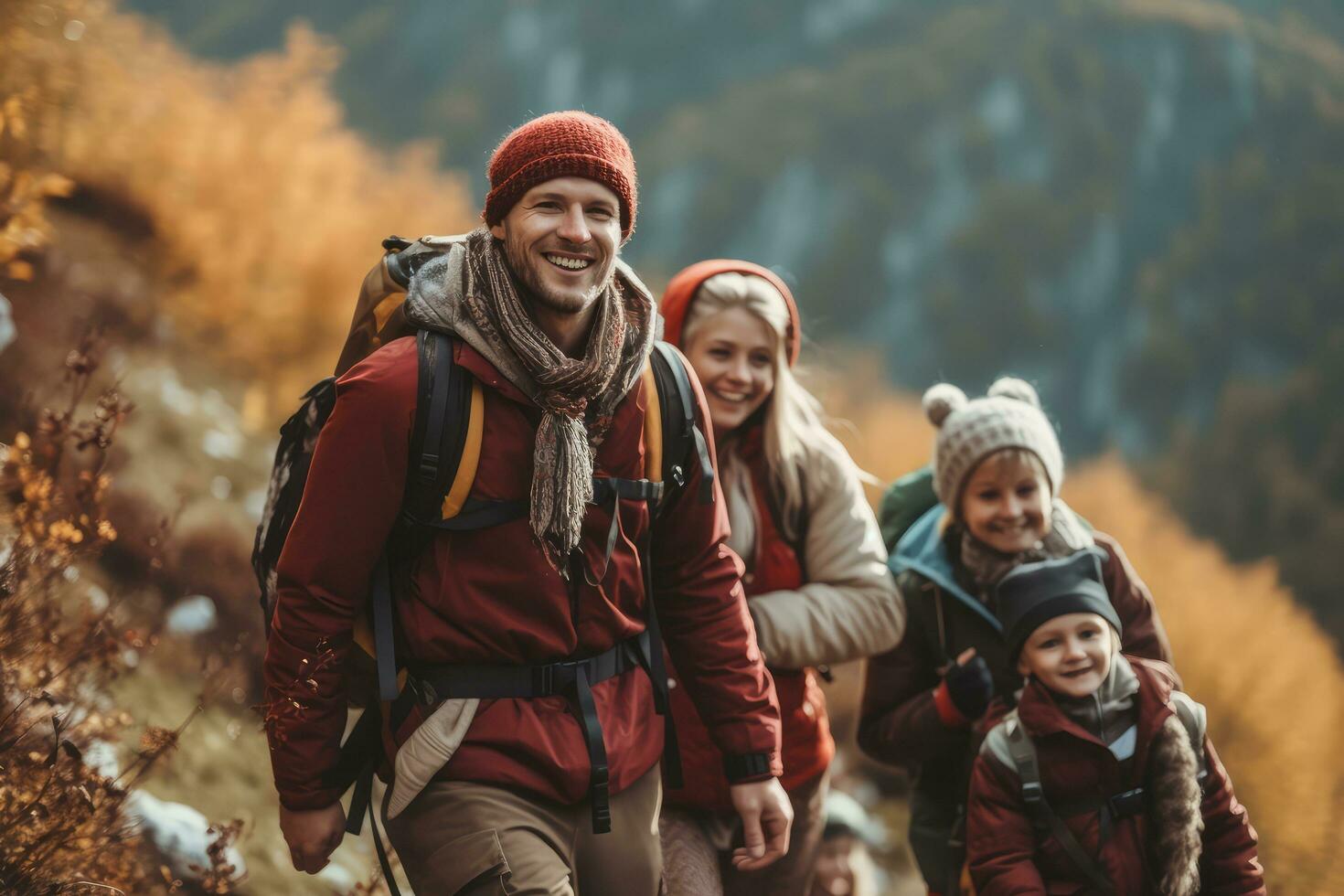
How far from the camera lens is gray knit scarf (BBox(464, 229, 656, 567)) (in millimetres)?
2467

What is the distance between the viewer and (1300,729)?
13.1m

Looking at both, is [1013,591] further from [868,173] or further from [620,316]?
[868,173]

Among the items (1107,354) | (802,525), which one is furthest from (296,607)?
(1107,354)

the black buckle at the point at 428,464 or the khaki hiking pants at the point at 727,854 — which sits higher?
the black buckle at the point at 428,464

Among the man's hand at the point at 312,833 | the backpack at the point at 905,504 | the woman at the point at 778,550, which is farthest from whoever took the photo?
the backpack at the point at 905,504

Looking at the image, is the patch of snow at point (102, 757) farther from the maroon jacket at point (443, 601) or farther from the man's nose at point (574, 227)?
the man's nose at point (574, 227)

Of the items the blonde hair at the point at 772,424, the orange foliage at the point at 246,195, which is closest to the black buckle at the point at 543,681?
the blonde hair at the point at 772,424

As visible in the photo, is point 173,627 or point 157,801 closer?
point 157,801

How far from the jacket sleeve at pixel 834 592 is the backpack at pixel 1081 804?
1.86 ft

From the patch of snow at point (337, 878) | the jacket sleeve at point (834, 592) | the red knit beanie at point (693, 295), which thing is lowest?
the patch of snow at point (337, 878)

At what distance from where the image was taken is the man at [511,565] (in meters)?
2.45

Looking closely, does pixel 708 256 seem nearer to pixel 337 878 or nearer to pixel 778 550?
pixel 337 878

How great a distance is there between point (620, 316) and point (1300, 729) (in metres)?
12.7

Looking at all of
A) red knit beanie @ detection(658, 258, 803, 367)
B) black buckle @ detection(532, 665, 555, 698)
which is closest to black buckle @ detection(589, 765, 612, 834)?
black buckle @ detection(532, 665, 555, 698)
